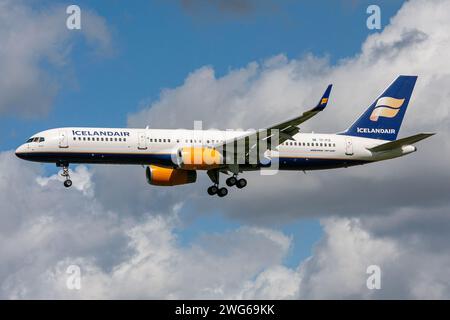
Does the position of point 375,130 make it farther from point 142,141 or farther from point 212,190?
point 142,141

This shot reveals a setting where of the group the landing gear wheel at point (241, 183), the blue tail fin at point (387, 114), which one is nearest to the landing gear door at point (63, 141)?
the landing gear wheel at point (241, 183)

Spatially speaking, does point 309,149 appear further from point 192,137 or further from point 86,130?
point 86,130

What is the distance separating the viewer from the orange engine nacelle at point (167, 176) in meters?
84.7

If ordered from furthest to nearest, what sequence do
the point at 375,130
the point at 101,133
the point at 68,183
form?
the point at 375,130
the point at 68,183
the point at 101,133

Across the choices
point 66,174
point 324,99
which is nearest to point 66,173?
point 66,174

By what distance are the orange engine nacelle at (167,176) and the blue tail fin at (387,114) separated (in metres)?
14.5

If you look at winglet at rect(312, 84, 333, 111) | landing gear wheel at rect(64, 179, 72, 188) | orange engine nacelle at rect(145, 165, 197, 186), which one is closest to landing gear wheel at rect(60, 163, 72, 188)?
landing gear wheel at rect(64, 179, 72, 188)

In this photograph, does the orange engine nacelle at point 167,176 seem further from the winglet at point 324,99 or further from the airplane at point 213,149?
the winglet at point 324,99

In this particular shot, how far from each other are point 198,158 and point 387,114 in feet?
69.5

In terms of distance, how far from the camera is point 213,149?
7919 cm

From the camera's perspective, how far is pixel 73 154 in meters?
77.8

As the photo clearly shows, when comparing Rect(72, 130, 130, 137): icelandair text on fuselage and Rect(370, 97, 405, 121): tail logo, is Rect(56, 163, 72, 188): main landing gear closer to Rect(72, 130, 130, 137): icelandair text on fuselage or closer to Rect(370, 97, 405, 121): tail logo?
Rect(72, 130, 130, 137): icelandair text on fuselage
